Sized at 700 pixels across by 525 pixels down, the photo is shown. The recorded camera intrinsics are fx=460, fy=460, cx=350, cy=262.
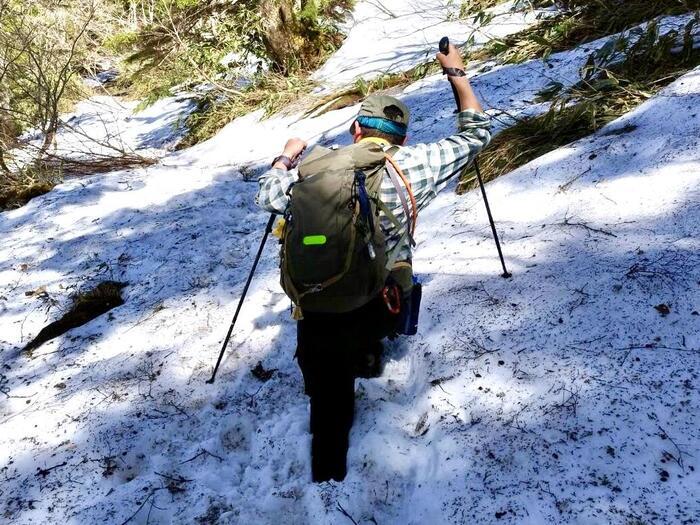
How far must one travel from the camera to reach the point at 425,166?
105 inches

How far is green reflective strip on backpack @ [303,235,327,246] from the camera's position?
236 cm

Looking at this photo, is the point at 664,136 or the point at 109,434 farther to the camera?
the point at 664,136

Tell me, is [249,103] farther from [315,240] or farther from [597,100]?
[315,240]

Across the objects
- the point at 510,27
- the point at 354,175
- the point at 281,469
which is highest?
the point at 354,175

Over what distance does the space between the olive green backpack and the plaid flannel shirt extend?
5.4 inches

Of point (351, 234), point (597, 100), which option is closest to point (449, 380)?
point (351, 234)

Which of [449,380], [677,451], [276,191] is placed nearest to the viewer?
[677,451]

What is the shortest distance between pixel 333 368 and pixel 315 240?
879 mm

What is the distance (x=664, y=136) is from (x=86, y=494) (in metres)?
4.93

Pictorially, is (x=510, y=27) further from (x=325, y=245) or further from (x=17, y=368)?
(x=17, y=368)

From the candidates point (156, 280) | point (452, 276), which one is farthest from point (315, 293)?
point (156, 280)

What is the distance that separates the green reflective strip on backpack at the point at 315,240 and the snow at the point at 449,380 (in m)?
1.24

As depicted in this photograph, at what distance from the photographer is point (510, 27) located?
8500mm

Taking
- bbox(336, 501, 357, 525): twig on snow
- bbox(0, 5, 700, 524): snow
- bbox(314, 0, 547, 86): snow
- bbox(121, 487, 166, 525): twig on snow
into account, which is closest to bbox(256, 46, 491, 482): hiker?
bbox(336, 501, 357, 525): twig on snow
